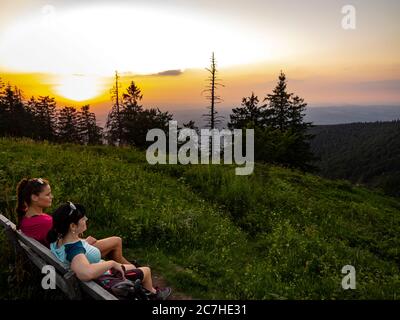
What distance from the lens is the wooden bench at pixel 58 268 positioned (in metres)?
4.16

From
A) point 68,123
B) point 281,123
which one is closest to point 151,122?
point 281,123

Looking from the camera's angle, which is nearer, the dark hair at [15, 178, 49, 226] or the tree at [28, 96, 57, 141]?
the dark hair at [15, 178, 49, 226]

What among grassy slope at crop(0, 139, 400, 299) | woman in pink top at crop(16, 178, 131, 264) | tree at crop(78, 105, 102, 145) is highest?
tree at crop(78, 105, 102, 145)

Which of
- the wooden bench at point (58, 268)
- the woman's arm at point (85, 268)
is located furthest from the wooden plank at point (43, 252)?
the woman's arm at point (85, 268)

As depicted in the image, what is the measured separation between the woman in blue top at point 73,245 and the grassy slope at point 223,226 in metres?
1.94

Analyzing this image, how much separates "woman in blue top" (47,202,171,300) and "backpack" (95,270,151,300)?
0.55 ft

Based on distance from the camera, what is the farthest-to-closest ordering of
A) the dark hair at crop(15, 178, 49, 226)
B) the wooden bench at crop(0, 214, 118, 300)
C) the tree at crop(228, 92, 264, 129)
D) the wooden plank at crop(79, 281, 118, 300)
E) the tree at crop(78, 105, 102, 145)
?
the tree at crop(78, 105, 102, 145) → the tree at crop(228, 92, 264, 129) → the dark hair at crop(15, 178, 49, 226) → the wooden bench at crop(0, 214, 118, 300) → the wooden plank at crop(79, 281, 118, 300)

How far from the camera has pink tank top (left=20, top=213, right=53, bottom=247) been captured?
5.70 m

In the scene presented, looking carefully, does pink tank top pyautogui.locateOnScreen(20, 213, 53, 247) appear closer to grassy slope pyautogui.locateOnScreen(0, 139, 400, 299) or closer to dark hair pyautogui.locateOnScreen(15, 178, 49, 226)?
dark hair pyautogui.locateOnScreen(15, 178, 49, 226)

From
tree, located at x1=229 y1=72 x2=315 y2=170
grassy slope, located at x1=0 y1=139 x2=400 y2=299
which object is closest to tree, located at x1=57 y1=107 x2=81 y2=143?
tree, located at x1=229 y1=72 x2=315 y2=170

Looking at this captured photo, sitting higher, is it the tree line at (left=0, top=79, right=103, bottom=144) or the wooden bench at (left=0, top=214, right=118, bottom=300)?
the tree line at (left=0, top=79, right=103, bottom=144)
